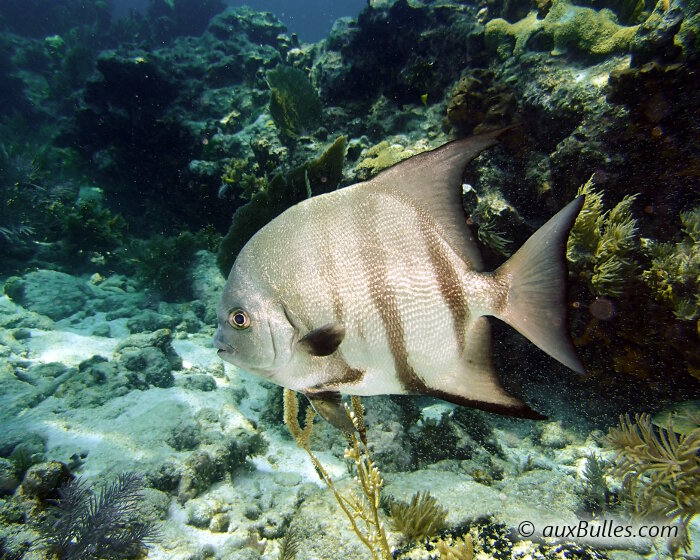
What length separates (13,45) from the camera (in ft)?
65.6

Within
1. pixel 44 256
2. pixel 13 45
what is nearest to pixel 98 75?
pixel 44 256

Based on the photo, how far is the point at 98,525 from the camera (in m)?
2.66

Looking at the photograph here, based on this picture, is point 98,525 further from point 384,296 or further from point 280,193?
point 280,193

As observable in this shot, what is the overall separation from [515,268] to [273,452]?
3.59m

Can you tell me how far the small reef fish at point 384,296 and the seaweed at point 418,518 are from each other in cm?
161

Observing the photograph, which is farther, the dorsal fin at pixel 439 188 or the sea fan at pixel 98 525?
the sea fan at pixel 98 525

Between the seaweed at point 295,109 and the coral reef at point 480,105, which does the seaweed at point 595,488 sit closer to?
the coral reef at point 480,105

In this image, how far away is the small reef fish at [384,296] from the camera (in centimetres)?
134

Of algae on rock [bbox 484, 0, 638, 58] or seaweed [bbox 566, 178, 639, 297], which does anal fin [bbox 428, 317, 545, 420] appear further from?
algae on rock [bbox 484, 0, 638, 58]

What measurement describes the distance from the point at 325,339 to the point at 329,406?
33 centimetres

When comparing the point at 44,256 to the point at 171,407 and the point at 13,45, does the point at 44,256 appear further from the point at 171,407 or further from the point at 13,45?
the point at 13,45

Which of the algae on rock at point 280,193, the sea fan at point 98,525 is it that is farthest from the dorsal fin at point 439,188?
the algae on rock at point 280,193

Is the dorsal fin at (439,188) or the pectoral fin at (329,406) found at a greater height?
the dorsal fin at (439,188)

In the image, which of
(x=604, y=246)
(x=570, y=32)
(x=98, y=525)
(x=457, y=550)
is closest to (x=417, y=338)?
(x=457, y=550)
